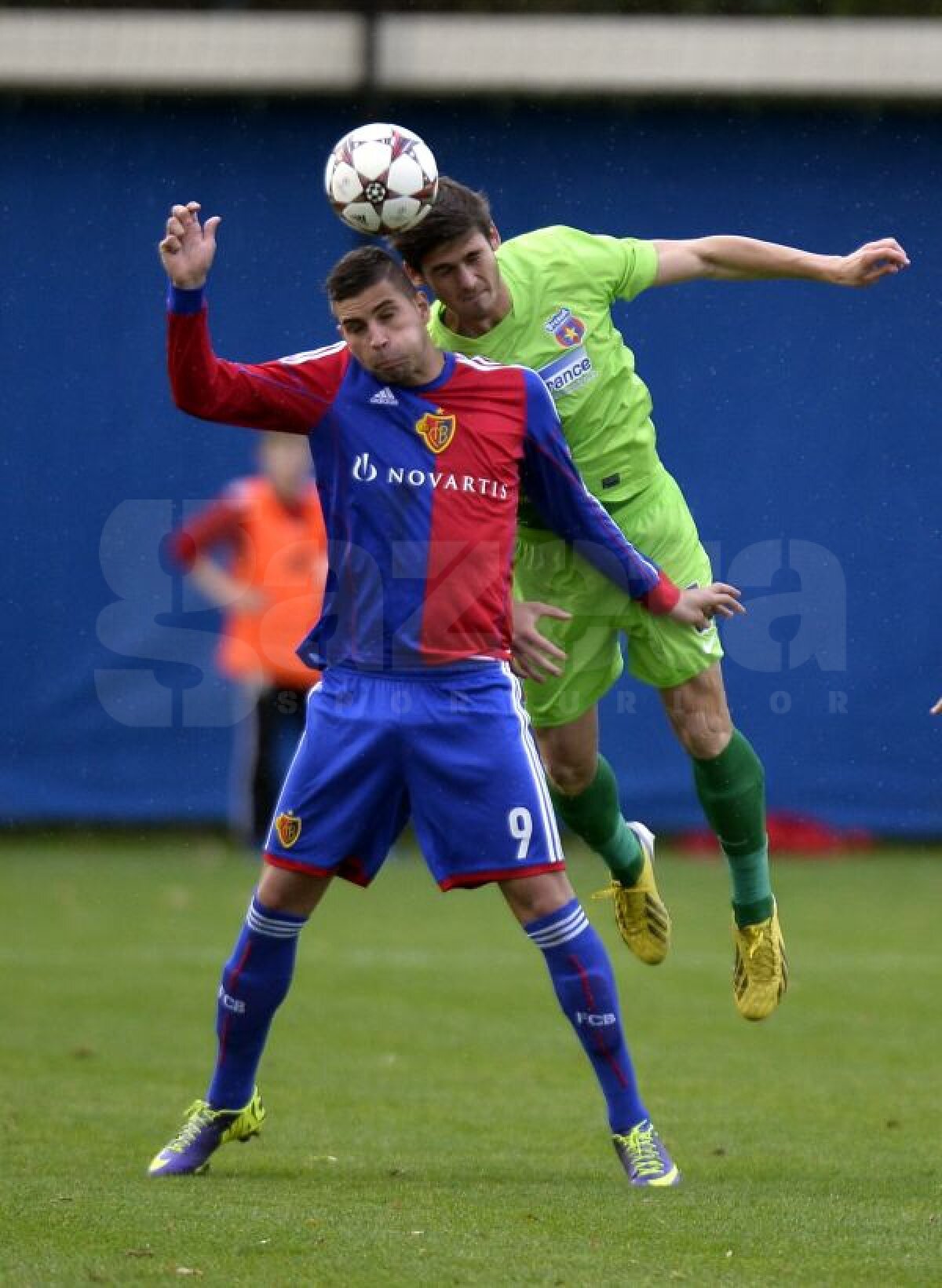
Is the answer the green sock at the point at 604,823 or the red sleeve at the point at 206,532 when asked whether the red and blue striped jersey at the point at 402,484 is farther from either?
the red sleeve at the point at 206,532

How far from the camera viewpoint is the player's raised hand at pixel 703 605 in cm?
640

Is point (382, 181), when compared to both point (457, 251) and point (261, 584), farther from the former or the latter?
point (261, 584)

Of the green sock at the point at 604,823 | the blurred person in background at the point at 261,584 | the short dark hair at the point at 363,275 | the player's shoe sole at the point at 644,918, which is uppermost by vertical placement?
the short dark hair at the point at 363,275

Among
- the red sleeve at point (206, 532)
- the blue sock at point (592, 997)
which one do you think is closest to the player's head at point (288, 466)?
the red sleeve at point (206, 532)

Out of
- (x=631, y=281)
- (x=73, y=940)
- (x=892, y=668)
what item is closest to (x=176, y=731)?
(x=73, y=940)

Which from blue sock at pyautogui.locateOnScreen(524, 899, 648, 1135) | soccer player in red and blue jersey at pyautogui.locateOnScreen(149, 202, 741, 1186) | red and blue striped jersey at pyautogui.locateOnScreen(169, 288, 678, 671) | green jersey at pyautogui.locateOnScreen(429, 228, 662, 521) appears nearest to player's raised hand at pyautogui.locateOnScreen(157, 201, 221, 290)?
soccer player in red and blue jersey at pyautogui.locateOnScreen(149, 202, 741, 1186)

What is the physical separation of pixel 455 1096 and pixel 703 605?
206cm

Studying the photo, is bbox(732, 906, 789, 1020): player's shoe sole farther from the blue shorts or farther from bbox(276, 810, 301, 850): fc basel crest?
bbox(276, 810, 301, 850): fc basel crest

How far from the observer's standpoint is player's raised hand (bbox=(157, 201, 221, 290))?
568 centimetres

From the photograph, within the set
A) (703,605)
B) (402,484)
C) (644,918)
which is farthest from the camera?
(644,918)

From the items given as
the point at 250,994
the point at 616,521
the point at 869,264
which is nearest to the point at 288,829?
the point at 250,994

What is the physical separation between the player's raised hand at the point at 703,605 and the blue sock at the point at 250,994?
133cm

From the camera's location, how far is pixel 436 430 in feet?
19.6

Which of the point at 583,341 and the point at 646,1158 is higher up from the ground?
the point at 583,341
